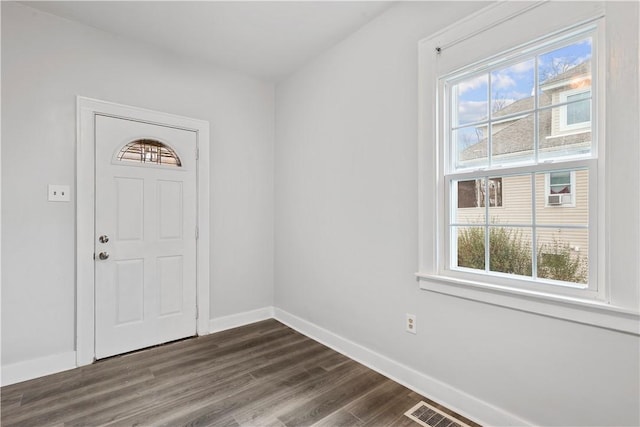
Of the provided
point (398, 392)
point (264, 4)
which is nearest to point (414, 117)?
point (264, 4)

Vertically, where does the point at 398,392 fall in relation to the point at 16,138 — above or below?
below

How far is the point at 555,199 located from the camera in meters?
1.58

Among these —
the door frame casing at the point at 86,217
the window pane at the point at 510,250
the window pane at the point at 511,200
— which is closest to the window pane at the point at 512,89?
the window pane at the point at 511,200

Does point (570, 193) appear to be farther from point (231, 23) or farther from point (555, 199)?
point (231, 23)

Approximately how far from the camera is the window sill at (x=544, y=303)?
1319 millimetres

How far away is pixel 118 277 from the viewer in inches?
105

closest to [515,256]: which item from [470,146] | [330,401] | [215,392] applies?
[470,146]

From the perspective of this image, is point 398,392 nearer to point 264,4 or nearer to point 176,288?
point 176,288

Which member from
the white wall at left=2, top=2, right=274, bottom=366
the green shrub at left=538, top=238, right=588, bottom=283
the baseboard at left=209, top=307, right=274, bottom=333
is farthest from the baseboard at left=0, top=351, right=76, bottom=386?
the green shrub at left=538, top=238, right=588, bottom=283

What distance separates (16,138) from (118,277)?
4.09 ft

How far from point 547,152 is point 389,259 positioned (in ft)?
3.83

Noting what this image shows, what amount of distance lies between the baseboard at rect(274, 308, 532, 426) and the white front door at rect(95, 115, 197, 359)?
134 cm

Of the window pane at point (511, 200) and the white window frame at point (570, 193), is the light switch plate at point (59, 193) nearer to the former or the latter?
the window pane at point (511, 200)

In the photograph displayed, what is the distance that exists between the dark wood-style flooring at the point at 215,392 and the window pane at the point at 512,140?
159 centimetres
